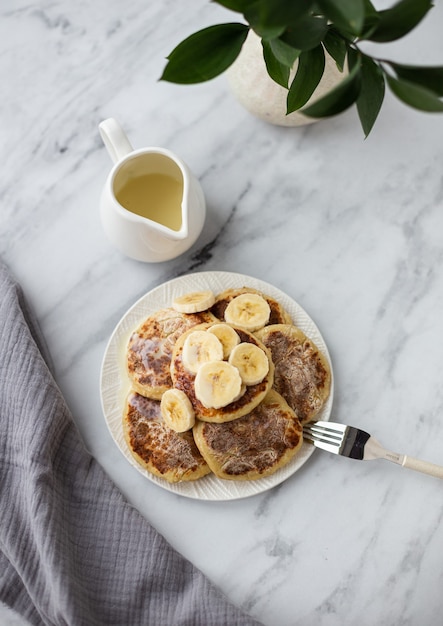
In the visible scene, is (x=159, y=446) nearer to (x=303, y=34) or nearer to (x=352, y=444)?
(x=352, y=444)

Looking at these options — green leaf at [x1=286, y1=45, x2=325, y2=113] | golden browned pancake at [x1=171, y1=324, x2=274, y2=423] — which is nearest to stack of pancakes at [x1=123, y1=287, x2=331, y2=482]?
golden browned pancake at [x1=171, y1=324, x2=274, y2=423]

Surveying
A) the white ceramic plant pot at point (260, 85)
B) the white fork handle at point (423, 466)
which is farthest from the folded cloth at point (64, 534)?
the white ceramic plant pot at point (260, 85)

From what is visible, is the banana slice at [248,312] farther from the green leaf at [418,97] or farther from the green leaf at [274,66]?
the green leaf at [418,97]

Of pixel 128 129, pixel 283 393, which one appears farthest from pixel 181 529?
pixel 128 129

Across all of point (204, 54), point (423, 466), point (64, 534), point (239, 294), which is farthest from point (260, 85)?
point (64, 534)

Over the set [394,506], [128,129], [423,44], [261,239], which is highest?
[128,129]

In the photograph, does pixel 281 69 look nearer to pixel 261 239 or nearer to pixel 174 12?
pixel 261 239

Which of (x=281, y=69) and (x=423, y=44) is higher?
(x=281, y=69)

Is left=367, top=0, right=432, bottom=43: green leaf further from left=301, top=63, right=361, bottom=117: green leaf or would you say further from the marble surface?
the marble surface
